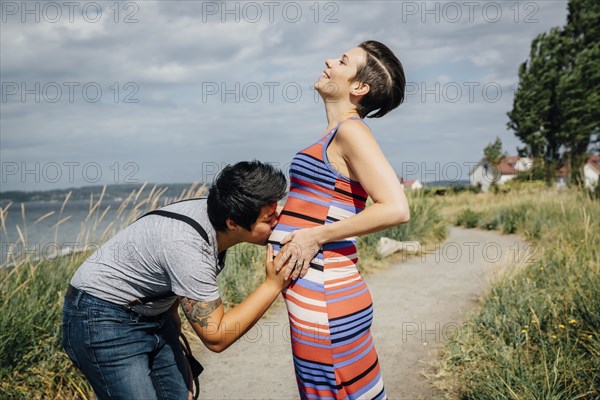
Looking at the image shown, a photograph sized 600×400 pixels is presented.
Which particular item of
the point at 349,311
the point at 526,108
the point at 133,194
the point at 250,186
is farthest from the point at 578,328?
the point at 526,108

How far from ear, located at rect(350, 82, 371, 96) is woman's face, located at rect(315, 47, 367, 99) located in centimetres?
2

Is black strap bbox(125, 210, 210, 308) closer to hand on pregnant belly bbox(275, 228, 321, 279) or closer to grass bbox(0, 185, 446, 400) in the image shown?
hand on pregnant belly bbox(275, 228, 321, 279)

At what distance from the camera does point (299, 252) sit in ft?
5.55

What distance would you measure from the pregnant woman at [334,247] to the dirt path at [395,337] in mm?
2054

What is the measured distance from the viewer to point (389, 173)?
1.69 metres

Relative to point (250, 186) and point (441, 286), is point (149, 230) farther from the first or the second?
point (441, 286)

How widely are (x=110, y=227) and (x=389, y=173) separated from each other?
436cm

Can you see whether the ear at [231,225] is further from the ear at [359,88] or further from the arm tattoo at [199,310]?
the ear at [359,88]

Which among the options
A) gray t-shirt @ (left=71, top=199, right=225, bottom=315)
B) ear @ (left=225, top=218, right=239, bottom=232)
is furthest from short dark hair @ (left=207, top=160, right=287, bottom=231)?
gray t-shirt @ (left=71, top=199, right=225, bottom=315)

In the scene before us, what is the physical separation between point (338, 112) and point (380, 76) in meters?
0.22

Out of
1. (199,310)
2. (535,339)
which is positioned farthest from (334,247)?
(535,339)

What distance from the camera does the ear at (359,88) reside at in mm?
1942

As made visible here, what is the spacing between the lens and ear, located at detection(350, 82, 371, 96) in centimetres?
194

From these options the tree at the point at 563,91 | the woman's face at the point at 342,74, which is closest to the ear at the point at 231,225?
the woman's face at the point at 342,74
